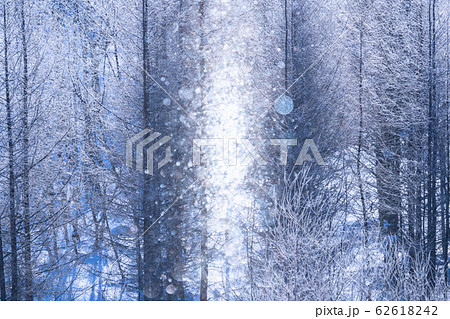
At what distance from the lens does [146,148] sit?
505 centimetres

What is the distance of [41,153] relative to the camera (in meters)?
4.37

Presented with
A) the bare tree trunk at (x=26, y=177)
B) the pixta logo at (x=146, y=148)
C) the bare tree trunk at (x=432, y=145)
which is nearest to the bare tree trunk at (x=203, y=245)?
the pixta logo at (x=146, y=148)

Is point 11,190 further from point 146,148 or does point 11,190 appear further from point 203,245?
point 203,245

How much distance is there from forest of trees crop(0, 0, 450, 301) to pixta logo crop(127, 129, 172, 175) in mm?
99

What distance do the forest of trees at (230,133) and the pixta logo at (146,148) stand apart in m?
0.10

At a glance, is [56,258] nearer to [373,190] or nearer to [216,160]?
[216,160]

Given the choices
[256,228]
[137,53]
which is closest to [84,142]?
[137,53]

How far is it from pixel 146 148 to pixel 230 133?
1.33 metres

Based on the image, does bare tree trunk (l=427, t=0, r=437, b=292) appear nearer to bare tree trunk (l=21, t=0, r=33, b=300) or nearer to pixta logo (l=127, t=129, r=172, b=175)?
pixta logo (l=127, t=129, r=172, b=175)

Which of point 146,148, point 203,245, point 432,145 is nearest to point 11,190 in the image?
point 146,148

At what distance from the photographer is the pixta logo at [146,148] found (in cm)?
Result: 501
